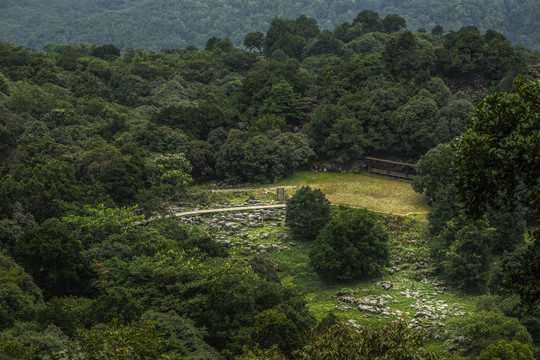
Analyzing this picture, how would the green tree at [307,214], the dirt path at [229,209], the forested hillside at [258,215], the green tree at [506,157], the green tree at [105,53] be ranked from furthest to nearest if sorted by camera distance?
the green tree at [105,53] < the dirt path at [229,209] < the green tree at [307,214] < the forested hillside at [258,215] < the green tree at [506,157]

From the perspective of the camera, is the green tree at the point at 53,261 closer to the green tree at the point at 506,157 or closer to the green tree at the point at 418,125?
the green tree at the point at 506,157

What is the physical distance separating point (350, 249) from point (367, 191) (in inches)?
484

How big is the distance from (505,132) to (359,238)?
18.9 meters

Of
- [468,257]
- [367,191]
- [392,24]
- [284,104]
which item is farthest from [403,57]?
[392,24]

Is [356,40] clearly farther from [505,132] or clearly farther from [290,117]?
[505,132]

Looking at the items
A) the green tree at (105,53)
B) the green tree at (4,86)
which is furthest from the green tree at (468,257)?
the green tree at (105,53)

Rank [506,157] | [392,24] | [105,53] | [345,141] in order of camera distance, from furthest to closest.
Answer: [392,24]
[105,53]
[345,141]
[506,157]

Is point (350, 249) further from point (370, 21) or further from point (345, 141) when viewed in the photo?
point (370, 21)

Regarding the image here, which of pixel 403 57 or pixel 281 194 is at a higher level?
pixel 403 57

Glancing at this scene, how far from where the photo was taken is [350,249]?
→ 28984 mm

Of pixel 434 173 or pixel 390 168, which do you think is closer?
pixel 434 173

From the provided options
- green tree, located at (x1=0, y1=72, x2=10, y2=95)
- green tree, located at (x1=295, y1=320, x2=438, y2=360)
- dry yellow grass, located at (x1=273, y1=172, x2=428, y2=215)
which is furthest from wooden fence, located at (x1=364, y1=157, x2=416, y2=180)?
green tree, located at (x1=0, y1=72, x2=10, y2=95)

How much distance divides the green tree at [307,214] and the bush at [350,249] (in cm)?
288

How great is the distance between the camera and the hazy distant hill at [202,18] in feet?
355
